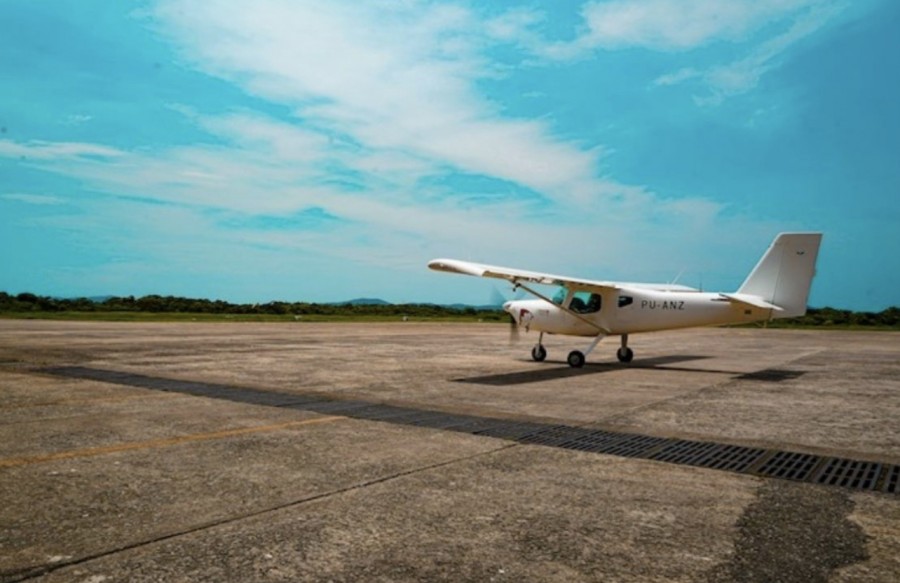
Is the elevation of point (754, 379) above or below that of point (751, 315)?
below

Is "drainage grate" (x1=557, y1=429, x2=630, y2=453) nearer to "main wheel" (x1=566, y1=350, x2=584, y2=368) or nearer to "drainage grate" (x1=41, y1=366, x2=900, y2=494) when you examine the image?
"drainage grate" (x1=41, y1=366, x2=900, y2=494)

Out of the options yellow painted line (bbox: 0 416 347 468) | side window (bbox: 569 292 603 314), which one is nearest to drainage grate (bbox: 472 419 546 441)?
yellow painted line (bbox: 0 416 347 468)

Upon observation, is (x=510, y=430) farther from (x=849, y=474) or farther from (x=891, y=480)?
(x=891, y=480)

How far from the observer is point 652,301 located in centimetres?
1752

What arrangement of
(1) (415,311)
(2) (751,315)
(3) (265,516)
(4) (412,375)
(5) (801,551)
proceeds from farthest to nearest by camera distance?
1. (1) (415,311)
2. (2) (751,315)
3. (4) (412,375)
4. (3) (265,516)
5. (5) (801,551)

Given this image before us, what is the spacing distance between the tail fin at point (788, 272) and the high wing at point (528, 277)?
2639mm

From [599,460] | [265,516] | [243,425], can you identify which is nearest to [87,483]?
[265,516]

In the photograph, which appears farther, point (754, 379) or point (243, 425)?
point (754, 379)

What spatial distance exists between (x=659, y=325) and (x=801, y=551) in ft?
45.8

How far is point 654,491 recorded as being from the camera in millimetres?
5531

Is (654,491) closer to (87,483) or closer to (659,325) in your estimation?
(87,483)

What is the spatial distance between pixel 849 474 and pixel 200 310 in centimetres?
6516

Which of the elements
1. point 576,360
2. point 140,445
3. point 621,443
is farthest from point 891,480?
point 576,360

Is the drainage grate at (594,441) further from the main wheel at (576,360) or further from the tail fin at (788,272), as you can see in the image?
the tail fin at (788,272)
